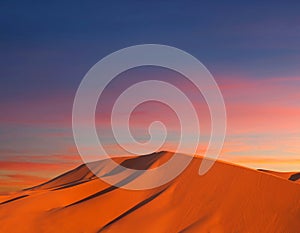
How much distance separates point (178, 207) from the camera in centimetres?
3975

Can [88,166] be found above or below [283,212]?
above

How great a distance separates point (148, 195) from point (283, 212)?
10.8m

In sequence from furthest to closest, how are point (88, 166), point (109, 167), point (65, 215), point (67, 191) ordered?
1. point (88, 166)
2. point (109, 167)
3. point (67, 191)
4. point (65, 215)

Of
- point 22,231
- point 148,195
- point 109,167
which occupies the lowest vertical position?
point 22,231

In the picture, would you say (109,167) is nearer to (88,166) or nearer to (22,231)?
(88,166)

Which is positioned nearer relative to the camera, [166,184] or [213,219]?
[213,219]

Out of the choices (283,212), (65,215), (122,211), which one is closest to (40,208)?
(65,215)

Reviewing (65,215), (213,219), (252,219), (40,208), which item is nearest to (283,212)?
A: (252,219)

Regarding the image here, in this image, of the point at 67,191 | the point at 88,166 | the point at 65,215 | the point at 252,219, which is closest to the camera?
the point at 252,219

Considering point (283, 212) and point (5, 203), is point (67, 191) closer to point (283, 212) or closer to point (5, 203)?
point (5, 203)

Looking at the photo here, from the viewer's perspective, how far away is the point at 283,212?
3700cm

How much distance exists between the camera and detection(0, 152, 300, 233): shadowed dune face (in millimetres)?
36656

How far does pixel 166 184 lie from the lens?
146 ft

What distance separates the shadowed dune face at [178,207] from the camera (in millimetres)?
36656
